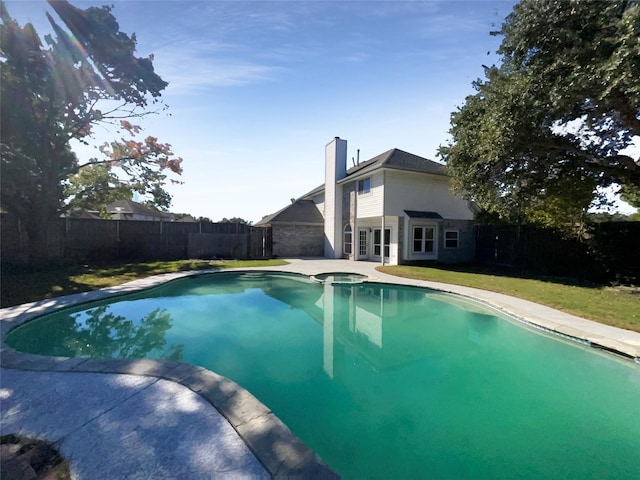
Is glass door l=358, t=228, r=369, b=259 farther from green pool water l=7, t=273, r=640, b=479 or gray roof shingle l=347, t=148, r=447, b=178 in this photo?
green pool water l=7, t=273, r=640, b=479

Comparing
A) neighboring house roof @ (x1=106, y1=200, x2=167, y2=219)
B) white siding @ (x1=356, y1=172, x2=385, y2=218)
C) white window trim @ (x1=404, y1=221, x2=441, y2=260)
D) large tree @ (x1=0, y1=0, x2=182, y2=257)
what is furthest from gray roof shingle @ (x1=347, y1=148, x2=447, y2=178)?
neighboring house roof @ (x1=106, y1=200, x2=167, y2=219)

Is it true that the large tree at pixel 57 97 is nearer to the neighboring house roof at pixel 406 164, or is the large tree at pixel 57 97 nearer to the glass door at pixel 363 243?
the neighboring house roof at pixel 406 164

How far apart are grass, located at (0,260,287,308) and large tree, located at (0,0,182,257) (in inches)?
112

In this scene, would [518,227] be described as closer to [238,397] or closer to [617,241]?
[617,241]

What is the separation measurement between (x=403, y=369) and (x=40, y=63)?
58.1ft

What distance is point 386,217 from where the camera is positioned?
60.6ft

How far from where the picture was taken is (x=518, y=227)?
1677 cm

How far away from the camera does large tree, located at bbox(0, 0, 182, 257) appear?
11.9m

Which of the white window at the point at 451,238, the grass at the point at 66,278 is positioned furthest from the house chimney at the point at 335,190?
the grass at the point at 66,278

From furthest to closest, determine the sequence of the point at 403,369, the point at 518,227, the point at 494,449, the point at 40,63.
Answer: the point at 518,227, the point at 40,63, the point at 403,369, the point at 494,449

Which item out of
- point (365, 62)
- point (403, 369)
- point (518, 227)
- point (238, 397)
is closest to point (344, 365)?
point (403, 369)

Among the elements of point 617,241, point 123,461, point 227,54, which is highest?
point 227,54

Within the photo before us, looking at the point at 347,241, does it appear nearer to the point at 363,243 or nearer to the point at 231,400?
the point at 363,243

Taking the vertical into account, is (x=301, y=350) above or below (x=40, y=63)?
below
